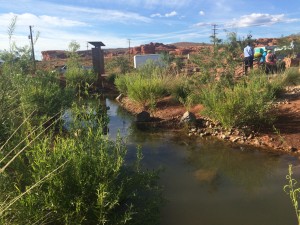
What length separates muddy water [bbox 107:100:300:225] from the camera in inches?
157

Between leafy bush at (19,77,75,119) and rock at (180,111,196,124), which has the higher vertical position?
leafy bush at (19,77,75,119)

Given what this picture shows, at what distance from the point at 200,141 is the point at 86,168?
464 centimetres

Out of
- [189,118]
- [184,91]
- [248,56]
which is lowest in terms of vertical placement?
[189,118]

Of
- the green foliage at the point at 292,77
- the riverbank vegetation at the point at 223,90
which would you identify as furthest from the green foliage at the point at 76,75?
the green foliage at the point at 292,77

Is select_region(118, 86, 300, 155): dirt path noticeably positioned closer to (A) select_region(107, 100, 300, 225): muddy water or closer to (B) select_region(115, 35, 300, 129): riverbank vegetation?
(B) select_region(115, 35, 300, 129): riverbank vegetation

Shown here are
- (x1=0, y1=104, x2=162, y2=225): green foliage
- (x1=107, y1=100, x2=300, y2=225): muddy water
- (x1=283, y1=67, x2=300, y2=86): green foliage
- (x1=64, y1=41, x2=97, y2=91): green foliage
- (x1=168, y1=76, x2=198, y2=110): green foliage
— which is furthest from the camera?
(x1=64, y1=41, x2=97, y2=91): green foliage

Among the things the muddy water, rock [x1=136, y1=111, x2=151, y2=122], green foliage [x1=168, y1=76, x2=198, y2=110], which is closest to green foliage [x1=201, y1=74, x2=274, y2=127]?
the muddy water

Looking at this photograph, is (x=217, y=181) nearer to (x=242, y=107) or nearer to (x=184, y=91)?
(x=242, y=107)

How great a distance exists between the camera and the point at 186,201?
439cm

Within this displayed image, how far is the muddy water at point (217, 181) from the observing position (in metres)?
3.99

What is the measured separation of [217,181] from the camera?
16.7ft

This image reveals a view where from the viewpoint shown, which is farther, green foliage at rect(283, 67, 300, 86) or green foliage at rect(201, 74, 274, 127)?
green foliage at rect(283, 67, 300, 86)

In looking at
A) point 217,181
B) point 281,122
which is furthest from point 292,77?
point 217,181

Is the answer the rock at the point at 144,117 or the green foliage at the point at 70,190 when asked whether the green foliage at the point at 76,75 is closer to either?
the rock at the point at 144,117
